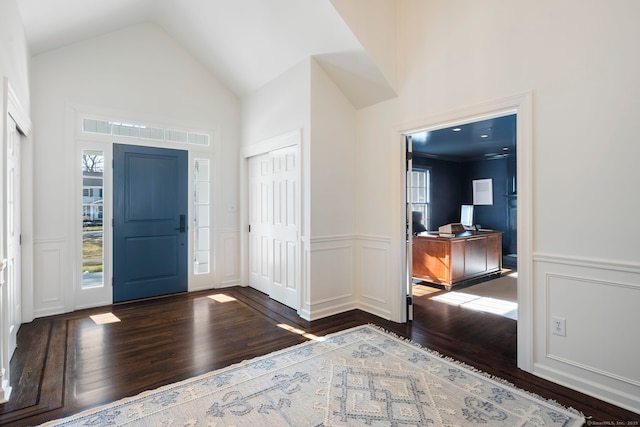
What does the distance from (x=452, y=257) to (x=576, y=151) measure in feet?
10.3

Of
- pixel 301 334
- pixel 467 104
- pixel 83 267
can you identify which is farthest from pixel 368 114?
pixel 83 267

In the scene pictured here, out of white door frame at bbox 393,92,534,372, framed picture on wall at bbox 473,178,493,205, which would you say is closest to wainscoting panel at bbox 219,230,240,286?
white door frame at bbox 393,92,534,372

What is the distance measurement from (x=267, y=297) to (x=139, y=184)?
2.35 meters

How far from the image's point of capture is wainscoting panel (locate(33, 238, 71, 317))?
12.8 feet

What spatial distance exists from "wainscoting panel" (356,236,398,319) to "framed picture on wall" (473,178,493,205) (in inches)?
204

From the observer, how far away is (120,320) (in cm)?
384

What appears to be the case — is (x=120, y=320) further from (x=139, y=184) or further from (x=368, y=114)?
(x=368, y=114)

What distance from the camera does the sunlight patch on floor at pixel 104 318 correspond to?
12.4ft

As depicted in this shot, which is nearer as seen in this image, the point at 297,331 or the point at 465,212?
the point at 297,331

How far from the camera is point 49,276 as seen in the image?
13.0ft

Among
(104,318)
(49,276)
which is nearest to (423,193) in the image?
(104,318)

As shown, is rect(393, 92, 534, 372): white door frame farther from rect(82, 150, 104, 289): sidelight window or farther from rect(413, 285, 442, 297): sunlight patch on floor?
rect(82, 150, 104, 289): sidelight window

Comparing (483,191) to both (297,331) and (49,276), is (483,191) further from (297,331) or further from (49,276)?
(49,276)

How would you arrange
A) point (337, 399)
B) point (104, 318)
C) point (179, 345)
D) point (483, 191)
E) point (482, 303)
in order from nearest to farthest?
point (337, 399) < point (179, 345) < point (104, 318) < point (482, 303) < point (483, 191)
